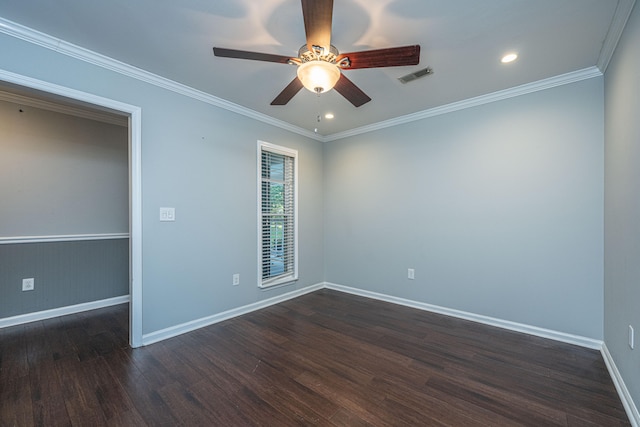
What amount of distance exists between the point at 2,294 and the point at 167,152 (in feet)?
8.05

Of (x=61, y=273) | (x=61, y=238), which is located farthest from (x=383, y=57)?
(x=61, y=273)

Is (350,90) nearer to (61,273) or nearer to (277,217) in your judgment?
(277,217)

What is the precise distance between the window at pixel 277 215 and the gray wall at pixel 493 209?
0.93 metres

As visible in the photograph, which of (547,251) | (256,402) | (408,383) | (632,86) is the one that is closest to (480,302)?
(547,251)

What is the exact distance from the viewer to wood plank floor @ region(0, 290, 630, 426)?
5.27 feet

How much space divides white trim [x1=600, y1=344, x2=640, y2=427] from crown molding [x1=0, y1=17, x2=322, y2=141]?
13.5ft

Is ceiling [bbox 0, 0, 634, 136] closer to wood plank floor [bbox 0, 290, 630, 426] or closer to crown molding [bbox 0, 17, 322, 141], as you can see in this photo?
crown molding [bbox 0, 17, 322, 141]

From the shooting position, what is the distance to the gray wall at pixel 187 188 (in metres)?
2.24

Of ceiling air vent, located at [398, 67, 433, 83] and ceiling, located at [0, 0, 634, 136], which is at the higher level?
ceiling, located at [0, 0, 634, 136]

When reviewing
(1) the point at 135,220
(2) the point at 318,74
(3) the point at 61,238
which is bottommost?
(3) the point at 61,238

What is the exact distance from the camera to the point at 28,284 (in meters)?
2.99

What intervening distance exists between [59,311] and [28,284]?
46 centimetres

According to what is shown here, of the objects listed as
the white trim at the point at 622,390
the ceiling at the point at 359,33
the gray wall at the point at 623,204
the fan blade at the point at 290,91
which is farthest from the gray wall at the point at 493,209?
the fan blade at the point at 290,91

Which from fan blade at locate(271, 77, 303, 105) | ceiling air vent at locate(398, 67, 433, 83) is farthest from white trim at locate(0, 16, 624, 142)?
fan blade at locate(271, 77, 303, 105)
